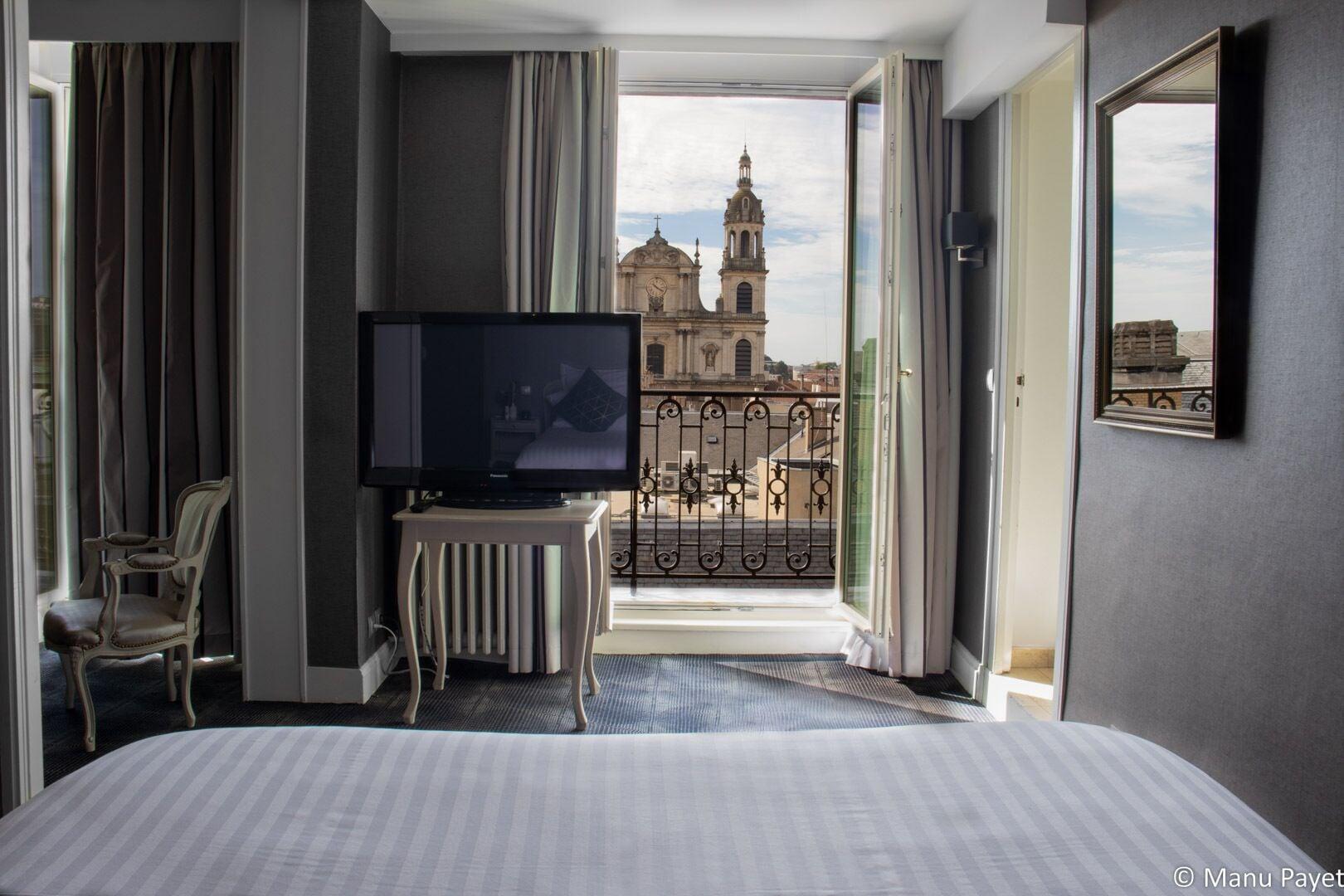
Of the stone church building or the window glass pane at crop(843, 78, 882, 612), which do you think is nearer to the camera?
the window glass pane at crop(843, 78, 882, 612)

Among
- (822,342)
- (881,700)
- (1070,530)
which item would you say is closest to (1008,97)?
(822,342)

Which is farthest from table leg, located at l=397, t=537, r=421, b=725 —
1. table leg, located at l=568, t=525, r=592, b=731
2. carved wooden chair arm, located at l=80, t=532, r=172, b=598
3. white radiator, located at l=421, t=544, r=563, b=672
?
carved wooden chair arm, located at l=80, t=532, r=172, b=598

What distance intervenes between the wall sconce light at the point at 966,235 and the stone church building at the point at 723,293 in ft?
3.36

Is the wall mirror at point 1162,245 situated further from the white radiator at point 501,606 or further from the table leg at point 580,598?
the white radiator at point 501,606

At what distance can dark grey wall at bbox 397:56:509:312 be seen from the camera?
356cm

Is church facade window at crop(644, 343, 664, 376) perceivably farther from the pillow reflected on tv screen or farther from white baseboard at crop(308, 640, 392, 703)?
white baseboard at crop(308, 640, 392, 703)

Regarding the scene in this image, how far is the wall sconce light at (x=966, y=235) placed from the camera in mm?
3322

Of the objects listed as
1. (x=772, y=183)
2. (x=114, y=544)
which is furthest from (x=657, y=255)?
(x=114, y=544)

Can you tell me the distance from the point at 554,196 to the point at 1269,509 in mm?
2590

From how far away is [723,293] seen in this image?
446 cm

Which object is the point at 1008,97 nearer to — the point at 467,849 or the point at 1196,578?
the point at 1196,578

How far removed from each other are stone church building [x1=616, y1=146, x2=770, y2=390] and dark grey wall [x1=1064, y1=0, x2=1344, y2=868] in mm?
2274

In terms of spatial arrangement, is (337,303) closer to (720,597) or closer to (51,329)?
(51,329)

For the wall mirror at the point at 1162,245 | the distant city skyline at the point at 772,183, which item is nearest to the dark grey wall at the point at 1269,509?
the wall mirror at the point at 1162,245
